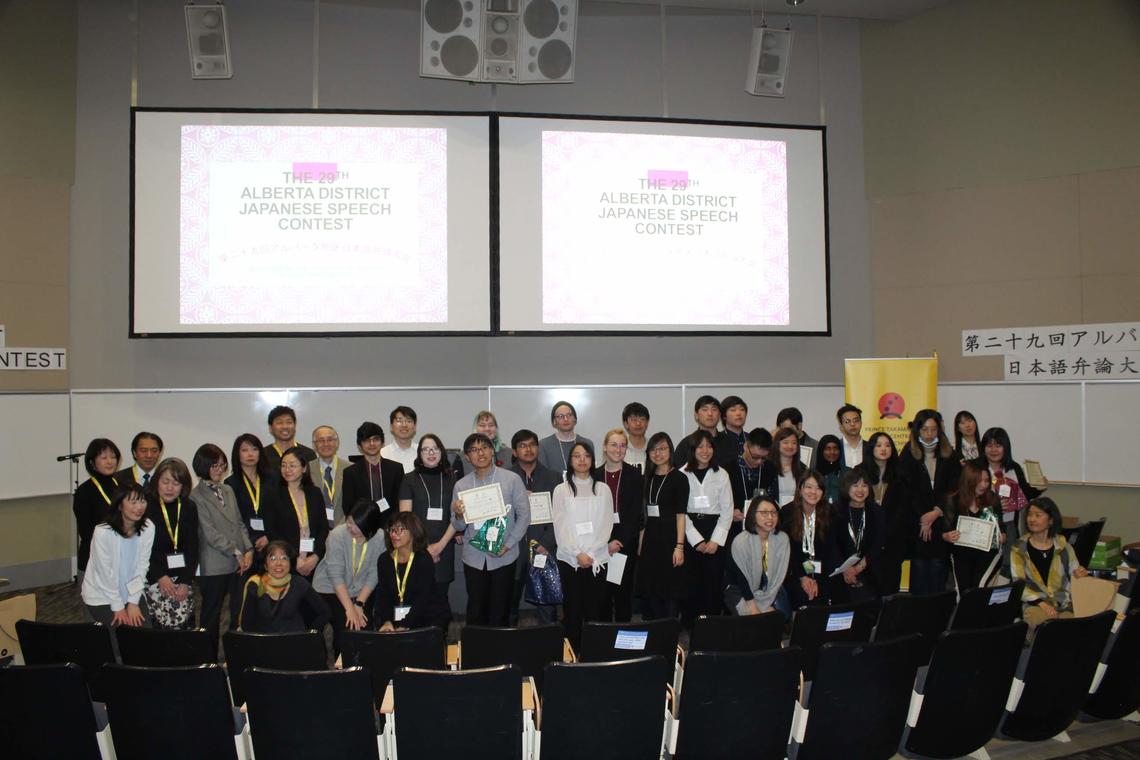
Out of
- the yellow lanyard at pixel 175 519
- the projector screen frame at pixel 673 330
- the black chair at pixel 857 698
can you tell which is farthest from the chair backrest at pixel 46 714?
the projector screen frame at pixel 673 330

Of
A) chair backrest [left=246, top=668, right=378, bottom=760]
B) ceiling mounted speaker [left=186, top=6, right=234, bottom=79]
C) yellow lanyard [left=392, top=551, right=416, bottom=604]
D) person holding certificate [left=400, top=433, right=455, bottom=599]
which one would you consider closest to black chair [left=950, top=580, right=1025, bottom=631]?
chair backrest [left=246, top=668, right=378, bottom=760]

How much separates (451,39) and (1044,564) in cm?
565

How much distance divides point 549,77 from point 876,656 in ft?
17.6

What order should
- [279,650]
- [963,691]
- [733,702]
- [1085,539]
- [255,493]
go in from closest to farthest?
[733,702] < [963,691] < [279,650] < [255,493] < [1085,539]

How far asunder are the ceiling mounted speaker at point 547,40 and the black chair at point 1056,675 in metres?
5.33

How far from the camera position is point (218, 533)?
4594mm

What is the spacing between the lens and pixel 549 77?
265 inches

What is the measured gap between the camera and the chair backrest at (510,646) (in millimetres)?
3176

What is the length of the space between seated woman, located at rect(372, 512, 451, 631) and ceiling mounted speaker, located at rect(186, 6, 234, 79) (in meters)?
4.39

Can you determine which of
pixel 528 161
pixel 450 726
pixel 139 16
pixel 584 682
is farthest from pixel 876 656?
pixel 139 16

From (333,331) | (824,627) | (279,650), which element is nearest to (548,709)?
(279,650)

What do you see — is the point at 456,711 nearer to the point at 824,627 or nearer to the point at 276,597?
the point at 824,627

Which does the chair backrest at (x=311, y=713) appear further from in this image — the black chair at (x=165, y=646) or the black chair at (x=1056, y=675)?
the black chair at (x=1056, y=675)

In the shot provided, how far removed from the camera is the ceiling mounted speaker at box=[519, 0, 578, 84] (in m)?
6.62
